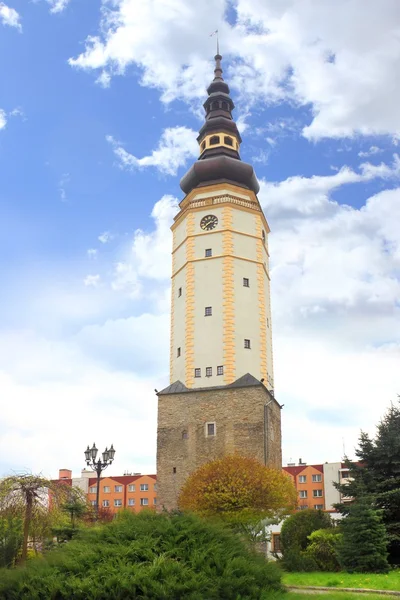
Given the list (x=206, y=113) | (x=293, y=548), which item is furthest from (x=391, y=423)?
(x=206, y=113)

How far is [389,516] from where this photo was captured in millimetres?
19469

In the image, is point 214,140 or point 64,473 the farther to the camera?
point 64,473

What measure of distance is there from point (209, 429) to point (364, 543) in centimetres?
1397

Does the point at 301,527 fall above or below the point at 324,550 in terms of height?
above

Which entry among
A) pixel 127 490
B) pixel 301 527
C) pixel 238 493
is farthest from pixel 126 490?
pixel 301 527

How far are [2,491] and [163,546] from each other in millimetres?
8591

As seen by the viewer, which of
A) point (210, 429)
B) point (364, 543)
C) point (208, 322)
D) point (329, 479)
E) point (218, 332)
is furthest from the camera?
point (329, 479)

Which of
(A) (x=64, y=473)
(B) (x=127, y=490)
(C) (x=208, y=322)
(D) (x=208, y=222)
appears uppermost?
(D) (x=208, y=222)

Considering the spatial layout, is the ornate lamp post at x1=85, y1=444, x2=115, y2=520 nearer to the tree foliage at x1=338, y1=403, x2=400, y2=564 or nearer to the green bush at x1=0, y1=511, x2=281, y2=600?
the tree foliage at x1=338, y1=403, x2=400, y2=564

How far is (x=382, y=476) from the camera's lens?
20.3 m

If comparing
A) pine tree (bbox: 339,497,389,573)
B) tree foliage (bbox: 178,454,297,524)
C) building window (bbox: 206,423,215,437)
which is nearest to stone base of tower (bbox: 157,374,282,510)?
building window (bbox: 206,423,215,437)

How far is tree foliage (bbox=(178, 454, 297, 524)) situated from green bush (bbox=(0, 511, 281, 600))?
Answer: 1193 centimetres

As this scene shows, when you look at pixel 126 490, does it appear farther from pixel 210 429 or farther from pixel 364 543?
pixel 364 543

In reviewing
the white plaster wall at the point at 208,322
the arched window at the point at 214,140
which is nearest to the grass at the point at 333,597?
the white plaster wall at the point at 208,322
